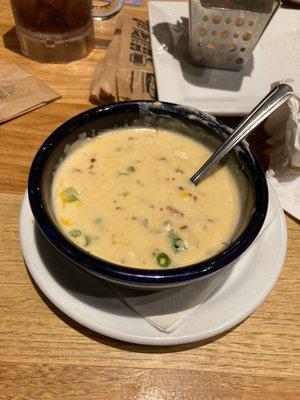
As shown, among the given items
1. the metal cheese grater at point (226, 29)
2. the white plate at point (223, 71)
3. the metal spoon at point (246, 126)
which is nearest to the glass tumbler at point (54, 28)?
the white plate at point (223, 71)

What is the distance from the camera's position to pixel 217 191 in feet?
3.65

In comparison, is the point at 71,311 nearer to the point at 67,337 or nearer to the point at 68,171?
the point at 67,337

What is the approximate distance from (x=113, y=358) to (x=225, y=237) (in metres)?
0.33

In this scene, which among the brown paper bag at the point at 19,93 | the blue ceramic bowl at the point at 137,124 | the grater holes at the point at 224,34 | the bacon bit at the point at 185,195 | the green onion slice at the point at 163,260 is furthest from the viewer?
the grater holes at the point at 224,34

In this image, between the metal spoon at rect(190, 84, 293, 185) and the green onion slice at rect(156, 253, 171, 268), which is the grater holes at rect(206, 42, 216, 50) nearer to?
the metal spoon at rect(190, 84, 293, 185)

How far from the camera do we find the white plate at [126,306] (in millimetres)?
890

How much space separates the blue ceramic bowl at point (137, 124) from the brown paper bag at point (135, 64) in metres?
0.30

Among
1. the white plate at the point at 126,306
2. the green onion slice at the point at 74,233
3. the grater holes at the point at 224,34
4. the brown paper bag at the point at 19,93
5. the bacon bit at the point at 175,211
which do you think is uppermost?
the grater holes at the point at 224,34

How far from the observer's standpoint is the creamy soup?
98 cm

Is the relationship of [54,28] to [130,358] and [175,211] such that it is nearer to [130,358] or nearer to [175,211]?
[175,211]

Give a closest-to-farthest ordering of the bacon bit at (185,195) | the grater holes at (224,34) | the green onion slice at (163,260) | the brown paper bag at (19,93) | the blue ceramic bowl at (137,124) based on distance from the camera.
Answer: the blue ceramic bowl at (137,124) < the green onion slice at (163,260) < the bacon bit at (185,195) < the brown paper bag at (19,93) < the grater holes at (224,34)

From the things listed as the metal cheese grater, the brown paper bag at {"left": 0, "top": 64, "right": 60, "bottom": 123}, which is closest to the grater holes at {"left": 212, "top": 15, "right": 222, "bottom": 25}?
the metal cheese grater

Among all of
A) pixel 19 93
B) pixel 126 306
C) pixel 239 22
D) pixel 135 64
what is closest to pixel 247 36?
pixel 239 22

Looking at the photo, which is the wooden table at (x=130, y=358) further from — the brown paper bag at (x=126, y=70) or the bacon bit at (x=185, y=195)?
the brown paper bag at (x=126, y=70)
